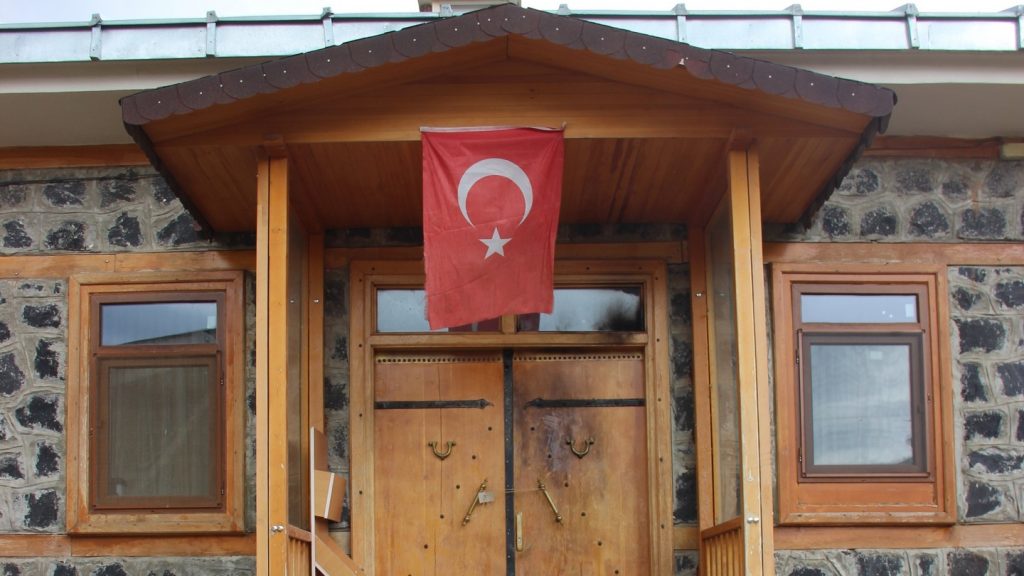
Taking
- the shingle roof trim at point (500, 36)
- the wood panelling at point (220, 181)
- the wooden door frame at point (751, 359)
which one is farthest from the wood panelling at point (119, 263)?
the wooden door frame at point (751, 359)

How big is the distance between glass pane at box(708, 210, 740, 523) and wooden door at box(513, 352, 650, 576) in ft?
1.80

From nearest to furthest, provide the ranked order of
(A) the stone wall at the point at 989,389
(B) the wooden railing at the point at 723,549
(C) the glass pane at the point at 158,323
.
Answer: (B) the wooden railing at the point at 723,549, (A) the stone wall at the point at 989,389, (C) the glass pane at the point at 158,323

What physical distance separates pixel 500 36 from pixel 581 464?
304 cm

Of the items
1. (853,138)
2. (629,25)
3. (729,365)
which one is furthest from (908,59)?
(729,365)

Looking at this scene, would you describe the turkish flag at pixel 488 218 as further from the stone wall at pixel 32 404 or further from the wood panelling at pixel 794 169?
the stone wall at pixel 32 404

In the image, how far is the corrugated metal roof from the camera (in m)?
7.33

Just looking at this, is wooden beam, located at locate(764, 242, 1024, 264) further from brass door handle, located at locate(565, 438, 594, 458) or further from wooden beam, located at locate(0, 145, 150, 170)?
wooden beam, located at locate(0, 145, 150, 170)

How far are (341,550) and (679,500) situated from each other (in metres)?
2.17

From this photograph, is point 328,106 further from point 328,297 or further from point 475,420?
point 475,420

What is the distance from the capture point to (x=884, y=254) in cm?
796

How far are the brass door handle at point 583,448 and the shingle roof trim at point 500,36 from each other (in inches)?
110

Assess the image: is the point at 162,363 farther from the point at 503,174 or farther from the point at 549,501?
the point at 503,174

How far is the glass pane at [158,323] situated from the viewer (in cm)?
791

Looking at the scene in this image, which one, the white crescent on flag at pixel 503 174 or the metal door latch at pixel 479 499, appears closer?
the white crescent on flag at pixel 503 174
